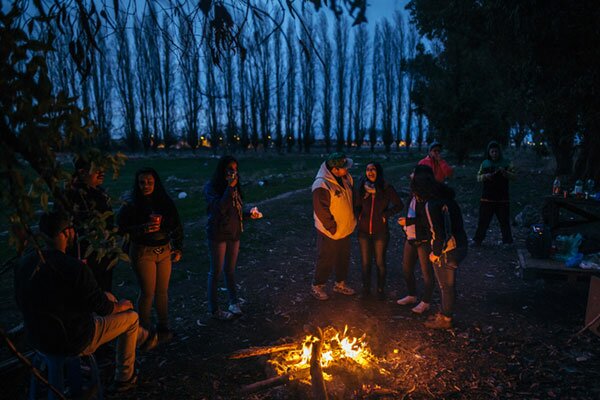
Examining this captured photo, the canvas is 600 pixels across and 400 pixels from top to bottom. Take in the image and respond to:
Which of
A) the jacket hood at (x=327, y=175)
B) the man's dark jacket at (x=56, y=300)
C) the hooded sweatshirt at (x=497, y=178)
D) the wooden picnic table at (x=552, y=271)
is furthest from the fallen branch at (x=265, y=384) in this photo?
the hooded sweatshirt at (x=497, y=178)

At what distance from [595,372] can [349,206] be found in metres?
3.15

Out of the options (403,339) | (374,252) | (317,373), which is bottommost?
(403,339)

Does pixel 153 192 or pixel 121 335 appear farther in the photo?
pixel 153 192

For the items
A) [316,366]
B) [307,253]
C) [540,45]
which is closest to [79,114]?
[316,366]

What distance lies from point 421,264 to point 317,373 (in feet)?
7.54

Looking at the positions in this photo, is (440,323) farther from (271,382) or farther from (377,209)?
(271,382)

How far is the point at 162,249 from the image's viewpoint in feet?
14.5

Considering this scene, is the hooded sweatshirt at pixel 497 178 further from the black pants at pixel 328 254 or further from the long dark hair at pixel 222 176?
the long dark hair at pixel 222 176

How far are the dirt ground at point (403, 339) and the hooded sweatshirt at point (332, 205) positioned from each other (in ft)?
3.41

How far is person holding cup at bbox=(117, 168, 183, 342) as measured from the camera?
4293 mm

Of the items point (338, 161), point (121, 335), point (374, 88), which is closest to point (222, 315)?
point (121, 335)

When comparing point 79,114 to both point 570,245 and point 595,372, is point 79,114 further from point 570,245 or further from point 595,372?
point 570,245

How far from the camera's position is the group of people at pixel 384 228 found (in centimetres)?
463

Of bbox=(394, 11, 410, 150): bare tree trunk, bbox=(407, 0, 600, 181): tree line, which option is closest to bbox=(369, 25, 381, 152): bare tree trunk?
bbox=(394, 11, 410, 150): bare tree trunk
